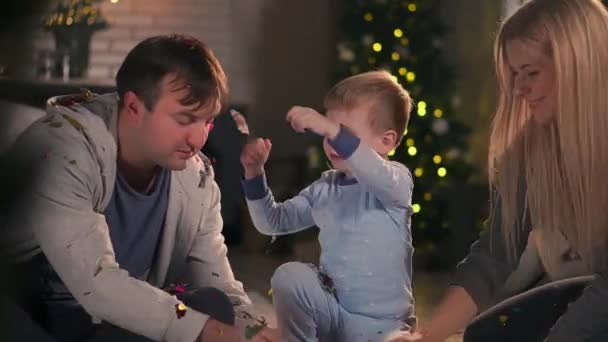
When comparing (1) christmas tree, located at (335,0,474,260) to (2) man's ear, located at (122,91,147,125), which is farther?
(1) christmas tree, located at (335,0,474,260)

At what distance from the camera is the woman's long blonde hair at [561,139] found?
859mm

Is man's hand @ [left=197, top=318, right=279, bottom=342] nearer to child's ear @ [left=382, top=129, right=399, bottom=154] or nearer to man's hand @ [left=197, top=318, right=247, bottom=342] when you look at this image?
man's hand @ [left=197, top=318, right=247, bottom=342]

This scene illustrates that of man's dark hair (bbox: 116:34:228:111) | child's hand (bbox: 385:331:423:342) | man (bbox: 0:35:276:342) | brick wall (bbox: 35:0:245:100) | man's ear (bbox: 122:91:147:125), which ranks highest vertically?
brick wall (bbox: 35:0:245:100)

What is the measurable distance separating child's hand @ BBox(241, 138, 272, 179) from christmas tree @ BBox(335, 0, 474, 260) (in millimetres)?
A: 834

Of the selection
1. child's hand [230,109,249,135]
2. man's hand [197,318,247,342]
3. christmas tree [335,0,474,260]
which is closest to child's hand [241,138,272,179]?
child's hand [230,109,249,135]

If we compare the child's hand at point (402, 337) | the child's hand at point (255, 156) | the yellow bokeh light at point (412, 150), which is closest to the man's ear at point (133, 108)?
the child's hand at point (255, 156)

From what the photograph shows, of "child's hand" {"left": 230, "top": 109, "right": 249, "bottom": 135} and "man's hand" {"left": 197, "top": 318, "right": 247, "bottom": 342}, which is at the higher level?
"child's hand" {"left": 230, "top": 109, "right": 249, "bottom": 135}

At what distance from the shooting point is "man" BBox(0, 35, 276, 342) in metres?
0.70

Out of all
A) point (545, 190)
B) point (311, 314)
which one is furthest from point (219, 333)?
point (545, 190)

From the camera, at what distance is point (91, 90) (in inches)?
29.0

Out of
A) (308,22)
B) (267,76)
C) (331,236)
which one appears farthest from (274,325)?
(308,22)

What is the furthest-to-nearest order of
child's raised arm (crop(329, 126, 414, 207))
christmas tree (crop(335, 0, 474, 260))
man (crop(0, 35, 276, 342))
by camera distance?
christmas tree (crop(335, 0, 474, 260)) < child's raised arm (crop(329, 126, 414, 207)) < man (crop(0, 35, 276, 342))

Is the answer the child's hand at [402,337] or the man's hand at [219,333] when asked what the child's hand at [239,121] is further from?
the child's hand at [402,337]

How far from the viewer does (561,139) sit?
2.89 ft
